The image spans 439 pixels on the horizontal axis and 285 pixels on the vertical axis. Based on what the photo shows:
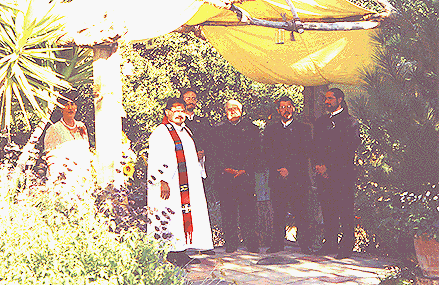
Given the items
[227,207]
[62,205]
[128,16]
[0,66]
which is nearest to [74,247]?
[62,205]

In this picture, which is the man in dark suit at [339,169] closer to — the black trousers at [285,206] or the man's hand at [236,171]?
the black trousers at [285,206]

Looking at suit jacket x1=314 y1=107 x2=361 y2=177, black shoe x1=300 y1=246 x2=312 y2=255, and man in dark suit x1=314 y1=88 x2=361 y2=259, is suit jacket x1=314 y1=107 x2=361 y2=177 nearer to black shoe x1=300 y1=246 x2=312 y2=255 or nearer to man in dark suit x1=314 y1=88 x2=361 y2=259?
man in dark suit x1=314 y1=88 x2=361 y2=259

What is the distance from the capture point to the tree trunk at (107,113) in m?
5.35

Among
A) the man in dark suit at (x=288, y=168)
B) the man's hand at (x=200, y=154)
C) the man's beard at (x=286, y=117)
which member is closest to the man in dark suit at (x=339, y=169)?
the man in dark suit at (x=288, y=168)

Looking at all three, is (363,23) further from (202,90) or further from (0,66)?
(202,90)

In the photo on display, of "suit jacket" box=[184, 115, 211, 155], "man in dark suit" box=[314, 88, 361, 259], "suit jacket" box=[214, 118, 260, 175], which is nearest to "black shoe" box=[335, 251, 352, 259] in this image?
"man in dark suit" box=[314, 88, 361, 259]

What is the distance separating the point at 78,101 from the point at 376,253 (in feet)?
18.3

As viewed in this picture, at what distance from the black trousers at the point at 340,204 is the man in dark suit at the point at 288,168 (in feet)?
1.04

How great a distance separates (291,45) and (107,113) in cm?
286

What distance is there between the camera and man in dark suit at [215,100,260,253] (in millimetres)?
6969

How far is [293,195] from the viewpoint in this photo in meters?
6.97

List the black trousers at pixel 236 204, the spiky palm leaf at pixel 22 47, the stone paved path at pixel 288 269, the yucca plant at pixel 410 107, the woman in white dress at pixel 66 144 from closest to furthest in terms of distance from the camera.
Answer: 1. the yucca plant at pixel 410 107
2. the spiky palm leaf at pixel 22 47
3. the stone paved path at pixel 288 269
4. the woman in white dress at pixel 66 144
5. the black trousers at pixel 236 204

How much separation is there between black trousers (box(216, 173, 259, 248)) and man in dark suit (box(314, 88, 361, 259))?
2.80ft

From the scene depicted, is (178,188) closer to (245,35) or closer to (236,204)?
(236,204)
